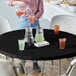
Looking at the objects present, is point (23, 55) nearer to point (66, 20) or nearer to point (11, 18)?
point (66, 20)

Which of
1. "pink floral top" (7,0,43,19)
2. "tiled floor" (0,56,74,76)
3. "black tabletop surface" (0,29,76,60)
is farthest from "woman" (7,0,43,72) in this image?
"tiled floor" (0,56,74,76)

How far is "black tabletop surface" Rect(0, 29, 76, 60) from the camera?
2445 millimetres

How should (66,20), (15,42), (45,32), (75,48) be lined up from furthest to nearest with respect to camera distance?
(66,20)
(45,32)
(15,42)
(75,48)

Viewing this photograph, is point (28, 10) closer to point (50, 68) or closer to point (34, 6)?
point (34, 6)

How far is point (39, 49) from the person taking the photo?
263 centimetres

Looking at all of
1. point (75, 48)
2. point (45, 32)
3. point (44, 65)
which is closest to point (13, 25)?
point (44, 65)

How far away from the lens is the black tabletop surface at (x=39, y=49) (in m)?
2.45

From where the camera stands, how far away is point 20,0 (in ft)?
11.8

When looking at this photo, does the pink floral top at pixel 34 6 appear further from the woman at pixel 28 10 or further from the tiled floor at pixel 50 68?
the tiled floor at pixel 50 68

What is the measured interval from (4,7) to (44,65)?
1755 millimetres

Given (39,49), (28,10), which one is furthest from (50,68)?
(39,49)

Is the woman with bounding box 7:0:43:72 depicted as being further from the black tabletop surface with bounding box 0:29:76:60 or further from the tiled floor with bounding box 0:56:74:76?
the tiled floor with bounding box 0:56:74:76

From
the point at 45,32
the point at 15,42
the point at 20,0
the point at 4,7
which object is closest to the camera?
the point at 15,42

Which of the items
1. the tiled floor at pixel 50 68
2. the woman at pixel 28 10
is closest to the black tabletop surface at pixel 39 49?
the woman at pixel 28 10
